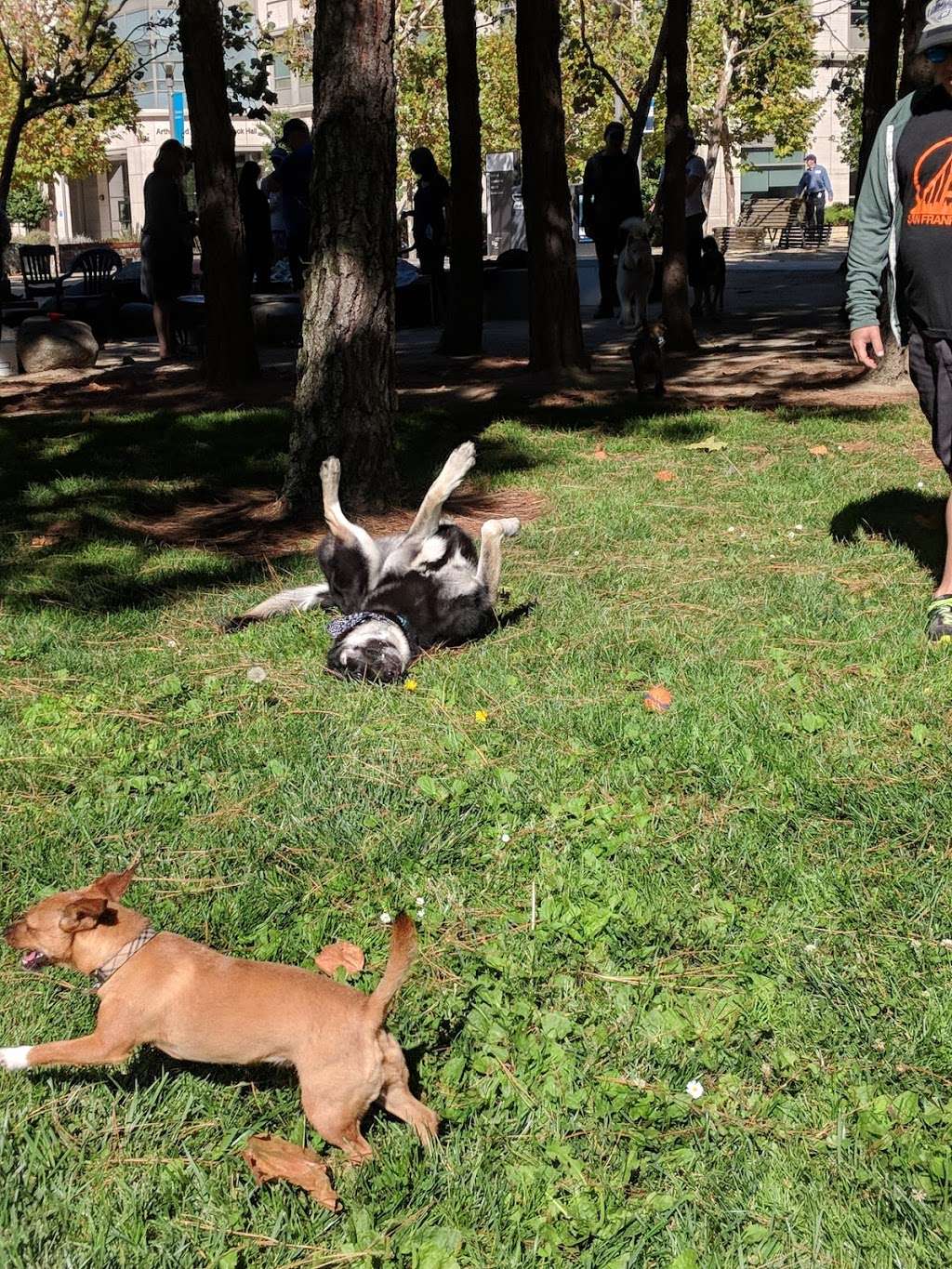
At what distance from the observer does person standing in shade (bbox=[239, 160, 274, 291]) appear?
1588cm

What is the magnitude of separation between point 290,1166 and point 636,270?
1447 cm

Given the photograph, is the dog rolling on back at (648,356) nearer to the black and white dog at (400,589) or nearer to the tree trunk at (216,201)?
the tree trunk at (216,201)

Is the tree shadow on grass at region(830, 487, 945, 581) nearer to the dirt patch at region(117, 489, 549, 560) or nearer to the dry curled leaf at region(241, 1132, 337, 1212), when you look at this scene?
the dirt patch at region(117, 489, 549, 560)

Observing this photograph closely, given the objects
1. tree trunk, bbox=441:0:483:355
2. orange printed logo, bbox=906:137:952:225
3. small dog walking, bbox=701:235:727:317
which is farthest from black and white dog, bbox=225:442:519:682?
small dog walking, bbox=701:235:727:317

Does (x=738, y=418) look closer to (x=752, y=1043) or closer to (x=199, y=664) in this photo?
(x=199, y=664)

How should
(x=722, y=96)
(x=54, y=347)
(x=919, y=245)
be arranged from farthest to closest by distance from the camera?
(x=722, y=96), (x=54, y=347), (x=919, y=245)

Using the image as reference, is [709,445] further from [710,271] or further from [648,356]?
[710,271]

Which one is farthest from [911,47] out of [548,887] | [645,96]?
[548,887]

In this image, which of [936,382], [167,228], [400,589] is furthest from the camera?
[167,228]

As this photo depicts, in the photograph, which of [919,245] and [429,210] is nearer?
[919,245]

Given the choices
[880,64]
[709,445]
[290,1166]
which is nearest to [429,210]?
[880,64]

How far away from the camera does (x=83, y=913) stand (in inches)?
106

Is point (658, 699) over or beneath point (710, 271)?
beneath

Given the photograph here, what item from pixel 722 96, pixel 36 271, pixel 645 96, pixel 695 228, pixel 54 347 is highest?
pixel 722 96
